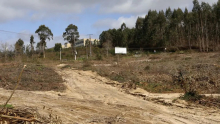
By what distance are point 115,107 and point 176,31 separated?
4092cm

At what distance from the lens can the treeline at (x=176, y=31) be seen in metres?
41.2

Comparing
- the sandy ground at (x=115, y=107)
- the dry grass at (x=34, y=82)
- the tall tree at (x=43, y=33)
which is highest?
the tall tree at (x=43, y=33)

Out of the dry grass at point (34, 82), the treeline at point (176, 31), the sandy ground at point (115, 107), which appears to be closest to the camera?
the sandy ground at point (115, 107)

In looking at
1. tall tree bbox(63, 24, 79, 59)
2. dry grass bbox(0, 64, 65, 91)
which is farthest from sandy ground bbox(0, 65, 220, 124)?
tall tree bbox(63, 24, 79, 59)

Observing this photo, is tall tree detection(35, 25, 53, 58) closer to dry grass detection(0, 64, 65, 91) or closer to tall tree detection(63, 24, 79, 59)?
tall tree detection(63, 24, 79, 59)

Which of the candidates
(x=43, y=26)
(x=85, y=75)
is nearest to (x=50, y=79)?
(x=85, y=75)

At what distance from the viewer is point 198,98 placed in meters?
9.75

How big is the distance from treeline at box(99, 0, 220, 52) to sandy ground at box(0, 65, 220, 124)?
3114 cm

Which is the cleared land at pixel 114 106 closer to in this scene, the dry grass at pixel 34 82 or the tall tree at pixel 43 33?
the dry grass at pixel 34 82

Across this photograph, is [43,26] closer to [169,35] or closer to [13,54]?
[13,54]

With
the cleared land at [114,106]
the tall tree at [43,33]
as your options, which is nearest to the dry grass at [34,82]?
the cleared land at [114,106]

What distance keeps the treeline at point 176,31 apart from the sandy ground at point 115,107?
3114 centimetres

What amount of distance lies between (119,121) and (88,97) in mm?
4515

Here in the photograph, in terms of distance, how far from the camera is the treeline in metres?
41.2
